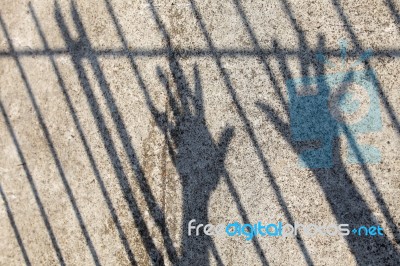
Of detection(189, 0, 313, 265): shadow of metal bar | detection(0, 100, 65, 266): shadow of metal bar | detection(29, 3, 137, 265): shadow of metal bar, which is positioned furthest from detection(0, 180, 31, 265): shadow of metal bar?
detection(189, 0, 313, 265): shadow of metal bar

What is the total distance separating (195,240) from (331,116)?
1125 mm

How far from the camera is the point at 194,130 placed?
9.32 feet

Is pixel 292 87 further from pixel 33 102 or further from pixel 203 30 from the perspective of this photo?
pixel 33 102

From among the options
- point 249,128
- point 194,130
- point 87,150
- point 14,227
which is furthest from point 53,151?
point 249,128

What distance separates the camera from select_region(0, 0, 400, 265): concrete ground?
8.46 feet

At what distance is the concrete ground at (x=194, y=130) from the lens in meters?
2.58

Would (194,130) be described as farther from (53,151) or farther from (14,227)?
(14,227)

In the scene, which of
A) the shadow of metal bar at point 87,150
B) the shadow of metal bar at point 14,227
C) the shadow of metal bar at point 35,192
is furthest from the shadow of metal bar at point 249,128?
the shadow of metal bar at point 14,227

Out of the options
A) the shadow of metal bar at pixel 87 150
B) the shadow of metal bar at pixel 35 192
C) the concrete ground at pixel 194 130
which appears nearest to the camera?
the concrete ground at pixel 194 130

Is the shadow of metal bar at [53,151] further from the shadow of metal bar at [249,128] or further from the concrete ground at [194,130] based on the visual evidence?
the shadow of metal bar at [249,128]

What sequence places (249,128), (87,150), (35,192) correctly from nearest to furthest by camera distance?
1. (249,128)
2. (87,150)
3. (35,192)

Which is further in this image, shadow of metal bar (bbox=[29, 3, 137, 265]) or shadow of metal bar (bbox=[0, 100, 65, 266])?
shadow of metal bar (bbox=[0, 100, 65, 266])

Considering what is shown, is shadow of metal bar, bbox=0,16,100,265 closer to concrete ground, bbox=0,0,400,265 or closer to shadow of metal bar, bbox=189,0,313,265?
concrete ground, bbox=0,0,400,265

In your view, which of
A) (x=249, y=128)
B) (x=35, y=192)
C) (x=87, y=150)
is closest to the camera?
(x=249, y=128)
